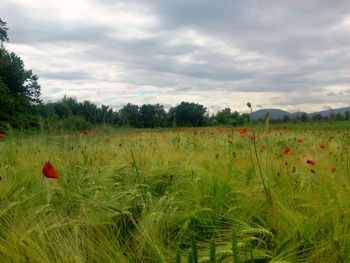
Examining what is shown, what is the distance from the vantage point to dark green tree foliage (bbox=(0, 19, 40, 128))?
2238 cm

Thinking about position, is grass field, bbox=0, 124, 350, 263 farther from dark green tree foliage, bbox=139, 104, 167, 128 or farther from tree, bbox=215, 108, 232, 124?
dark green tree foliage, bbox=139, 104, 167, 128

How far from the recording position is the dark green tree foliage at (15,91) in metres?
22.4

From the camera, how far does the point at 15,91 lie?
2598 cm

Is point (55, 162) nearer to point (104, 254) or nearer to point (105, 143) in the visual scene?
point (104, 254)

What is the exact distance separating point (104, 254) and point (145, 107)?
4722 cm

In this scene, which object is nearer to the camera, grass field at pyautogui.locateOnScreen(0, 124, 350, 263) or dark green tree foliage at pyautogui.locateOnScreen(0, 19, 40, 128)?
grass field at pyautogui.locateOnScreen(0, 124, 350, 263)

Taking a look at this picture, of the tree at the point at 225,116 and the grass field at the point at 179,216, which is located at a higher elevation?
the tree at the point at 225,116

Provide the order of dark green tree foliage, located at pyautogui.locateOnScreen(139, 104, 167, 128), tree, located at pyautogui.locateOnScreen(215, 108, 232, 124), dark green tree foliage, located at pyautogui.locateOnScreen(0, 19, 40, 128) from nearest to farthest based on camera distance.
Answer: tree, located at pyautogui.locateOnScreen(215, 108, 232, 124) < dark green tree foliage, located at pyautogui.locateOnScreen(139, 104, 167, 128) < dark green tree foliage, located at pyautogui.locateOnScreen(0, 19, 40, 128)

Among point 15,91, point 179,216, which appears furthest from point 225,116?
point 15,91

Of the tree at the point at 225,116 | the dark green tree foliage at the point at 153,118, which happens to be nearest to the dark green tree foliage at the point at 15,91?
the dark green tree foliage at the point at 153,118

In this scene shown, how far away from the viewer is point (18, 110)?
24109 millimetres

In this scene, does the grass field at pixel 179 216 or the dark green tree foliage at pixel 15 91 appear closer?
the grass field at pixel 179 216

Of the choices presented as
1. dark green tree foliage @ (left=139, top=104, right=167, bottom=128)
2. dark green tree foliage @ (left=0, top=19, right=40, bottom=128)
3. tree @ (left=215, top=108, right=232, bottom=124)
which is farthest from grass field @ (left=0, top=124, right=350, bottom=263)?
dark green tree foliage @ (left=0, top=19, right=40, bottom=128)

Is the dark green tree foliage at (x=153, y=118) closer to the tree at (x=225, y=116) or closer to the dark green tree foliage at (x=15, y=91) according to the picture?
the tree at (x=225, y=116)
